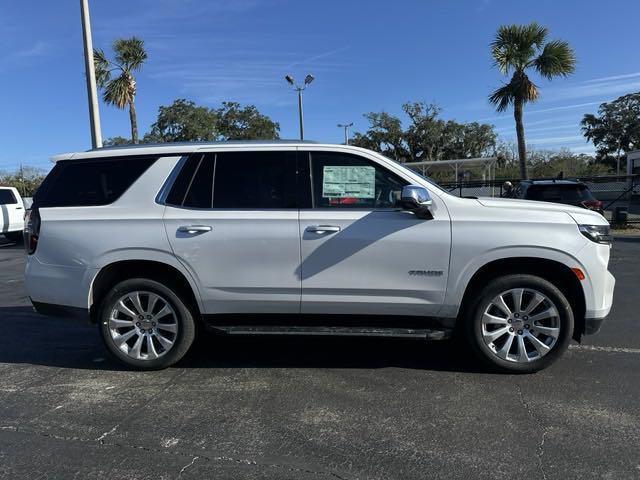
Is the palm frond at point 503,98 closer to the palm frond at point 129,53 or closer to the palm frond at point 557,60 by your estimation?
the palm frond at point 557,60

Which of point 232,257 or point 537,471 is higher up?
point 232,257

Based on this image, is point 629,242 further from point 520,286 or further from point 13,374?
point 13,374

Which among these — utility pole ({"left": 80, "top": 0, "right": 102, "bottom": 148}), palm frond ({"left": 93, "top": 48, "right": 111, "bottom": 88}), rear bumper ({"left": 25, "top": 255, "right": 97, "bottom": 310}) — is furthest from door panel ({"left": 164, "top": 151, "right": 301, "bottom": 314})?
palm frond ({"left": 93, "top": 48, "right": 111, "bottom": 88})

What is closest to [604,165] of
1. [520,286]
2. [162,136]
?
[162,136]

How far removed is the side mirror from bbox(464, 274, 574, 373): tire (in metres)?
0.80

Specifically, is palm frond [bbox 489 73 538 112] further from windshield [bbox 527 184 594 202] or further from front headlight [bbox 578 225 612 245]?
front headlight [bbox 578 225 612 245]

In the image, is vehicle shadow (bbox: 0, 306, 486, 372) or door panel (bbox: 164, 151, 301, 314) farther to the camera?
vehicle shadow (bbox: 0, 306, 486, 372)

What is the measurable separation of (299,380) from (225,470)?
1.46m

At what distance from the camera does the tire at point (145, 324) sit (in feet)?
15.4

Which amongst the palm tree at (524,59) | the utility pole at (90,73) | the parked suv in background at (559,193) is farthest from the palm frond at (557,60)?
the utility pole at (90,73)

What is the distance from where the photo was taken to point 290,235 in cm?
447

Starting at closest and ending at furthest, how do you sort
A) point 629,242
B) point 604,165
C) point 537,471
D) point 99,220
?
point 537,471 < point 99,220 < point 629,242 < point 604,165

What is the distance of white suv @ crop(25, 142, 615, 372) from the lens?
4.39m

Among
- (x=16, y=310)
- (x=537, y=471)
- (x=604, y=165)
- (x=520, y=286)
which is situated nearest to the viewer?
(x=537, y=471)
